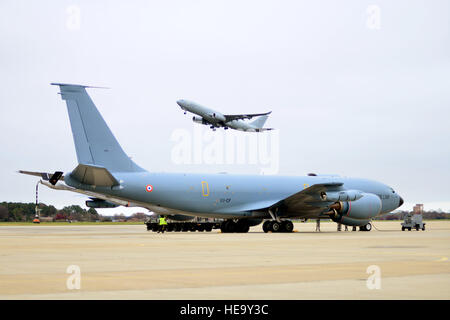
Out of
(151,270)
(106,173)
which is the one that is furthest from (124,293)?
(106,173)

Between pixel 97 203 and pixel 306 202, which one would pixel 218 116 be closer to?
pixel 97 203

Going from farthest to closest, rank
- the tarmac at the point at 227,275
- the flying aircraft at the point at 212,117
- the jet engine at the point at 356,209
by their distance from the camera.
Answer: the flying aircraft at the point at 212,117
the jet engine at the point at 356,209
the tarmac at the point at 227,275

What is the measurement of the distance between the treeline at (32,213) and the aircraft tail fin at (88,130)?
96.3 meters

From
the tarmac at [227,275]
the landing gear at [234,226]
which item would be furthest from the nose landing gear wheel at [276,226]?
the tarmac at [227,275]

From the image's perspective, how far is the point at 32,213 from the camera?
155500 mm

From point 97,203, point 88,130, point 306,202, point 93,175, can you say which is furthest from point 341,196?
point 97,203

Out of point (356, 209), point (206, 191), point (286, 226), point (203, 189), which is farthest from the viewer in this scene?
point (356, 209)

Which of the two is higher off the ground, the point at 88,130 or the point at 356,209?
the point at 88,130

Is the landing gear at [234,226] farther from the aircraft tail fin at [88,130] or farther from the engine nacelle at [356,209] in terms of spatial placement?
the aircraft tail fin at [88,130]

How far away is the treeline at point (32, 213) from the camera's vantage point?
142 metres

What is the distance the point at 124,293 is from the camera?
1177 centimetres

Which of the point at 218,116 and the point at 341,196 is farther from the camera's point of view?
the point at 218,116

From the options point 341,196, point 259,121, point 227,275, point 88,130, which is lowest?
point 227,275

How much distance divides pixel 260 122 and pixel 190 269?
77331 mm
